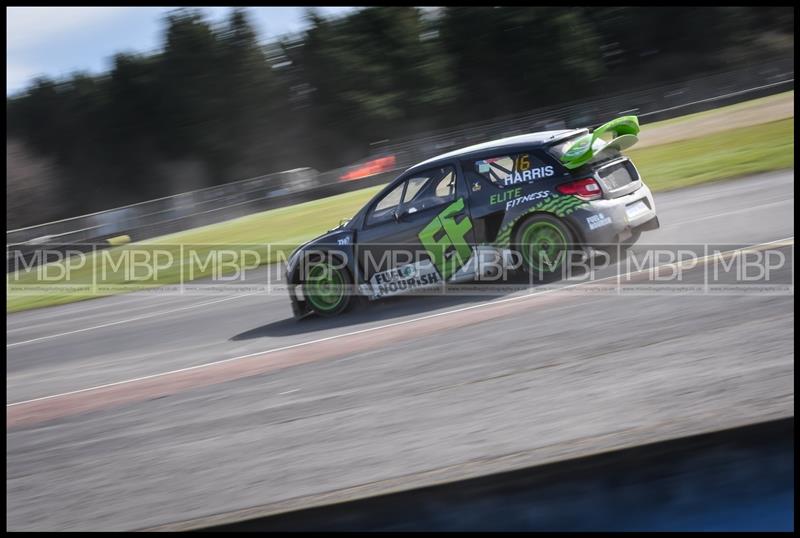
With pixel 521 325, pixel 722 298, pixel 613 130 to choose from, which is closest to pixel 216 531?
pixel 521 325

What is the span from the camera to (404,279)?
10.1m

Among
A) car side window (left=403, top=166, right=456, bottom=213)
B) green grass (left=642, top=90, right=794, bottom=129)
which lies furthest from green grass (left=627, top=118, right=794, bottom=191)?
car side window (left=403, top=166, right=456, bottom=213)

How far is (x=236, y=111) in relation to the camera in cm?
6125

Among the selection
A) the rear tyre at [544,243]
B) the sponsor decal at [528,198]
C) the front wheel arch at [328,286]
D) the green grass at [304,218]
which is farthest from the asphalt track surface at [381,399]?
the green grass at [304,218]

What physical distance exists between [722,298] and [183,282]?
40.5 feet

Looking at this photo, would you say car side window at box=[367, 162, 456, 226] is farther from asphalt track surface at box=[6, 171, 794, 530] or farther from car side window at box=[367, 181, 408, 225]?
asphalt track surface at box=[6, 171, 794, 530]

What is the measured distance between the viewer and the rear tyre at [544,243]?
950 centimetres

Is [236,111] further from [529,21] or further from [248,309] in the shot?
[248,309]

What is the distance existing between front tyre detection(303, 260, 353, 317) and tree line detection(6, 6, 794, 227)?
4943 cm

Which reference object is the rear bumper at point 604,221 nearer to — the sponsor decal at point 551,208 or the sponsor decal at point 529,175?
the sponsor decal at point 551,208

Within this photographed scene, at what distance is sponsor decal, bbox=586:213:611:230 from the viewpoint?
9.32 meters

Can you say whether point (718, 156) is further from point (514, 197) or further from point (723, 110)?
point (723, 110)

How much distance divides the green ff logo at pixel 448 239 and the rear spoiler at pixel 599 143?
4.30 ft

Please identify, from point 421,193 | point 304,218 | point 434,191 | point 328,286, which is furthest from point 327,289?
point 304,218
